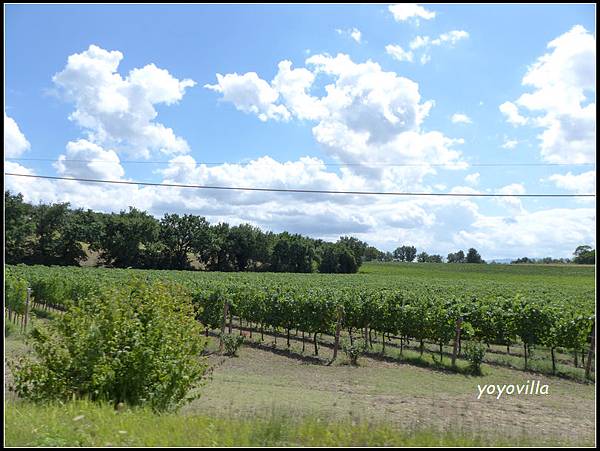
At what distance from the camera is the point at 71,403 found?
6.45 m

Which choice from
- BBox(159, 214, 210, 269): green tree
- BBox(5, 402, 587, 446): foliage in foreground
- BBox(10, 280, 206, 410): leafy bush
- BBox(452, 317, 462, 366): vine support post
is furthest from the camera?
BBox(159, 214, 210, 269): green tree

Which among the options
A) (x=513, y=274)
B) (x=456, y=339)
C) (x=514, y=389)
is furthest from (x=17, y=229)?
(x=513, y=274)

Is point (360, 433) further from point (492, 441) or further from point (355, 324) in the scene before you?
point (355, 324)

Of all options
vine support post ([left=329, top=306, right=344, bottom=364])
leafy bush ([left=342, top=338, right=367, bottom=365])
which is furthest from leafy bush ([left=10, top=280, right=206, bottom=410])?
vine support post ([left=329, top=306, right=344, bottom=364])

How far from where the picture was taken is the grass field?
529 cm

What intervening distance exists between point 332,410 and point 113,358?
4446 millimetres

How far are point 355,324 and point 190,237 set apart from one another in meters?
68.4

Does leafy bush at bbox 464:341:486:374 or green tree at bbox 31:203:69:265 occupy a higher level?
green tree at bbox 31:203:69:265

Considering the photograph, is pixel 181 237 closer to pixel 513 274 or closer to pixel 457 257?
pixel 513 274

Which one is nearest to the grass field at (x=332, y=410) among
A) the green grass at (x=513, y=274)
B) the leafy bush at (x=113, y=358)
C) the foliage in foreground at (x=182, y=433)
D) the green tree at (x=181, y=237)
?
the foliage in foreground at (x=182, y=433)

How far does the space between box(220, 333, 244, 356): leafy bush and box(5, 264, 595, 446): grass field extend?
567mm

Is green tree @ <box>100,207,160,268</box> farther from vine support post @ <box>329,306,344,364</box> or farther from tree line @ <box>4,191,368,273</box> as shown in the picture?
vine support post @ <box>329,306,344,364</box>

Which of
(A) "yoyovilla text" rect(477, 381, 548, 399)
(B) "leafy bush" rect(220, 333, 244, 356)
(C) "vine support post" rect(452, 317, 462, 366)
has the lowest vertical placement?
(A) "yoyovilla text" rect(477, 381, 548, 399)

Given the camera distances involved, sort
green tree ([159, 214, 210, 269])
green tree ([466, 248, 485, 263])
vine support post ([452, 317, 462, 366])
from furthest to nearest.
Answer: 1. green tree ([466, 248, 485, 263])
2. green tree ([159, 214, 210, 269])
3. vine support post ([452, 317, 462, 366])
